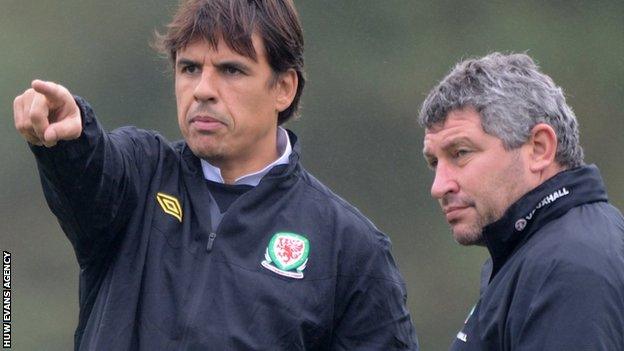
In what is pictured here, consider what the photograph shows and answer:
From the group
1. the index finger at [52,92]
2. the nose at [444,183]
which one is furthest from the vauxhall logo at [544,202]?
the index finger at [52,92]

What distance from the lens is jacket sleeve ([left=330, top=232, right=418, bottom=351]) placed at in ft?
13.5

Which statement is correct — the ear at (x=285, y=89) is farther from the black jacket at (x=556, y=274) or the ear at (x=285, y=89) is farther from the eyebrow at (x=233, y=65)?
the black jacket at (x=556, y=274)

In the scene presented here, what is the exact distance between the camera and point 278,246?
13.3ft

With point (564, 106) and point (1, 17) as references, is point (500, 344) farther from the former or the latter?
point (1, 17)

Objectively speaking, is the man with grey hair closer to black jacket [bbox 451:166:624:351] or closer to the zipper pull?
black jacket [bbox 451:166:624:351]

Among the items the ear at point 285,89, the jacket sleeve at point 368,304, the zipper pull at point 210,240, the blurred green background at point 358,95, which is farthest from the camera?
the blurred green background at point 358,95

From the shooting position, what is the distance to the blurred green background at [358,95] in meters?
11.2

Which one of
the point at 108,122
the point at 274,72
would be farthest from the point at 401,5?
the point at 274,72

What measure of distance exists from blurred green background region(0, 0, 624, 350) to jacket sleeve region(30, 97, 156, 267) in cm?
674

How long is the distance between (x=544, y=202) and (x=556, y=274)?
1.02 ft

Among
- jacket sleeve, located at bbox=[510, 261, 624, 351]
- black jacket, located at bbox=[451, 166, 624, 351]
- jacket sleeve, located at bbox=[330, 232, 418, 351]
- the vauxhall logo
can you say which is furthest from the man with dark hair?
jacket sleeve, located at bbox=[510, 261, 624, 351]

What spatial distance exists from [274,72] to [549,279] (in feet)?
4.07

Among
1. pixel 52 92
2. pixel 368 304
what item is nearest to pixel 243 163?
pixel 368 304

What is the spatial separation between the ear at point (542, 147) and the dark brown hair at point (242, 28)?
Answer: 87cm
